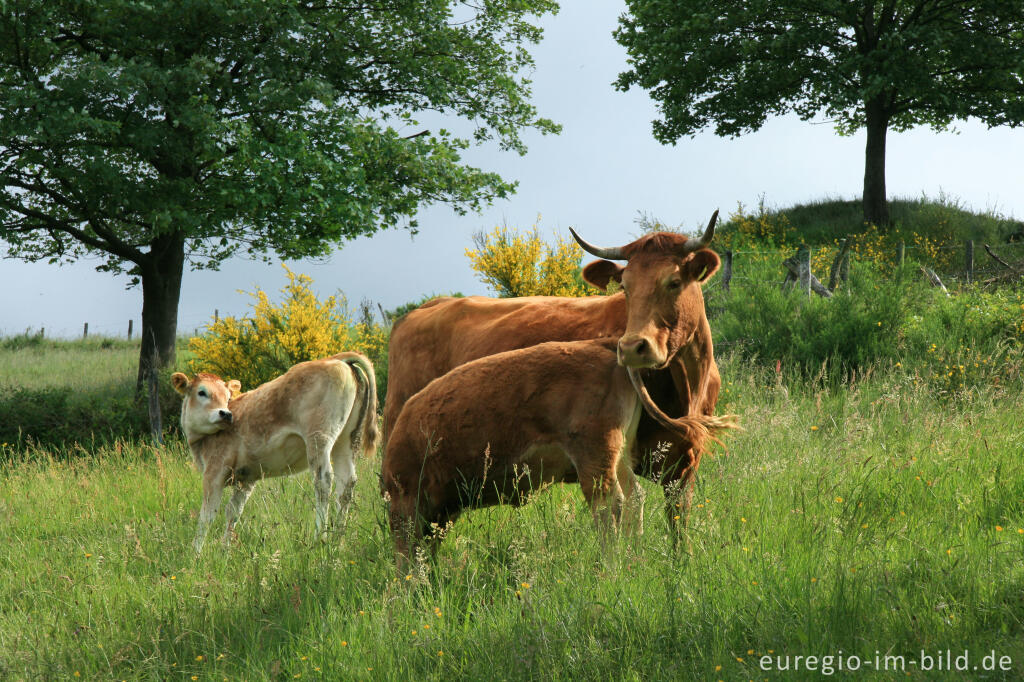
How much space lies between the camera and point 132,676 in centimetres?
380

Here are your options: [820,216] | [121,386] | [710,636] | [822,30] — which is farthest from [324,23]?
[820,216]

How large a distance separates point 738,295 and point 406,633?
10.7 metres

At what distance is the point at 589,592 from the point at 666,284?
153 centimetres

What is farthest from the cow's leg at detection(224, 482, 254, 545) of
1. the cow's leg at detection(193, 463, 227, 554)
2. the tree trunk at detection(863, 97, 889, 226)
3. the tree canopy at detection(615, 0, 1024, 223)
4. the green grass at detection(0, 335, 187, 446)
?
the tree trunk at detection(863, 97, 889, 226)

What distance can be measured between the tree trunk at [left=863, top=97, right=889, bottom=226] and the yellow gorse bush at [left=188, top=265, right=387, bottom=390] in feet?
62.9

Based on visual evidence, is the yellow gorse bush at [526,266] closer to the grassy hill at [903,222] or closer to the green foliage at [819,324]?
the green foliage at [819,324]

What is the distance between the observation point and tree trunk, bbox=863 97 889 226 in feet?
83.0

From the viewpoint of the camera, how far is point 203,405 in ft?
20.9

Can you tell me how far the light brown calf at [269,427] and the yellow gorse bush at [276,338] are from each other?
239 inches

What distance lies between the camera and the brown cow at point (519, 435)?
11.5 feet

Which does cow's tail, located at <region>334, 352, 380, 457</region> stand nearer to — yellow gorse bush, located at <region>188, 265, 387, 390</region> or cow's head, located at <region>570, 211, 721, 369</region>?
cow's head, located at <region>570, 211, 721, 369</region>

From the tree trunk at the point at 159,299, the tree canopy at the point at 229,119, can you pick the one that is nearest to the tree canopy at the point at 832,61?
the tree canopy at the point at 229,119

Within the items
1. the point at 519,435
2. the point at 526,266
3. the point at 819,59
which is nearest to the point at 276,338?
the point at 526,266

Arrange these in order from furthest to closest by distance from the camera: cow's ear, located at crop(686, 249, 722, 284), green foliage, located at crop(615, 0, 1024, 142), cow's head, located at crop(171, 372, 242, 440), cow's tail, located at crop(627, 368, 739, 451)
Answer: green foliage, located at crop(615, 0, 1024, 142)
cow's head, located at crop(171, 372, 242, 440)
cow's ear, located at crop(686, 249, 722, 284)
cow's tail, located at crop(627, 368, 739, 451)
